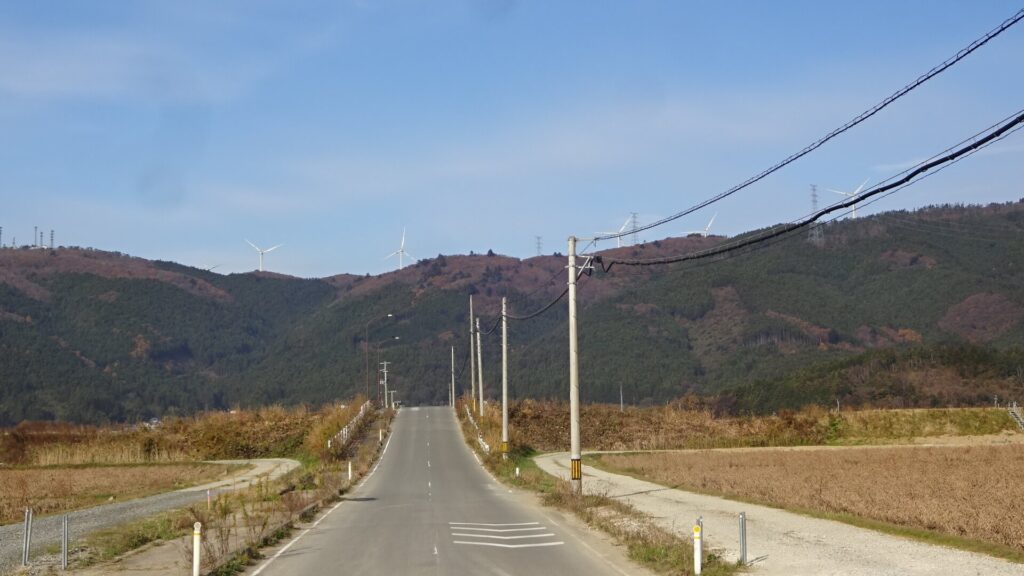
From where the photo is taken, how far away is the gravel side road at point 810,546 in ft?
61.5

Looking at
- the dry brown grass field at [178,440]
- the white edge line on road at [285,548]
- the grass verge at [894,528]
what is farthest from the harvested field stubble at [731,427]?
the white edge line on road at [285,548]

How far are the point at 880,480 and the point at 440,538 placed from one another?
19068 mm

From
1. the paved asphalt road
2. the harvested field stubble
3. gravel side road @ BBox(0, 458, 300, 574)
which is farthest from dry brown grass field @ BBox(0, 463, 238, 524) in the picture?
the harvested field stubble

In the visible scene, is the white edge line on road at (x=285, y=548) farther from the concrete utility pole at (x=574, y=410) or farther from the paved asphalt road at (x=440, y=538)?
the concrete utility pole at (x=574, y=410)

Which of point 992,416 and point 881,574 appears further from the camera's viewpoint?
point 992,416

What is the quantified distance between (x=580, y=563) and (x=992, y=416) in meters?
57.7

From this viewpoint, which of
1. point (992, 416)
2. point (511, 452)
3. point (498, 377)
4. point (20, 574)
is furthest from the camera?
point (498, 377)

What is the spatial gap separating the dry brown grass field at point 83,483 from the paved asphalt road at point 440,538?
37.2ft

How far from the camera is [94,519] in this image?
3394cm

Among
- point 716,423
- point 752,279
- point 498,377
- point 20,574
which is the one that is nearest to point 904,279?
point 752,279

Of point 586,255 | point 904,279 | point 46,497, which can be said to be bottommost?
point 46,497

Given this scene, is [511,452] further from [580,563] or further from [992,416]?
[580,563]

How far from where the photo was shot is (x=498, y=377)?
185000mm

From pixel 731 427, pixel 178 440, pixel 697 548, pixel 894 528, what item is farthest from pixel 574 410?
pixel 178 440
